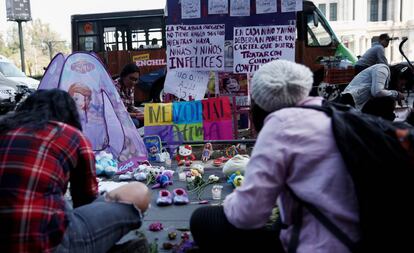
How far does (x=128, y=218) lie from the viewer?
2.11 meters

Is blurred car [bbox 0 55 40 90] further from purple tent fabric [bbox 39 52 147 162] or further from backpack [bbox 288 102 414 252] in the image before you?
backpack [bbox 288 102 414 252]

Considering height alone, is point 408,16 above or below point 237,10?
above

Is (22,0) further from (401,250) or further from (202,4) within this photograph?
(401,250)

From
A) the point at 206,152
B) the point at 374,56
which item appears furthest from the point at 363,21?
the point at 206,152

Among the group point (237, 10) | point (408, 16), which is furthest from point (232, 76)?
point (408, 16)

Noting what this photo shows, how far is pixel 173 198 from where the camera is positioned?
11.8 ft

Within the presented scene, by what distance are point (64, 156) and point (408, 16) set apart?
51.1 m

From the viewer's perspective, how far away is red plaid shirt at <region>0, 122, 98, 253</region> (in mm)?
1677

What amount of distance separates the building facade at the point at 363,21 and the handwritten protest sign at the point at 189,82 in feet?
139

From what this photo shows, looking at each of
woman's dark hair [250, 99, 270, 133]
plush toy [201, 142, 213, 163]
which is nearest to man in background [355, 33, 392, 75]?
plush toy [201, 142, 213, 163]

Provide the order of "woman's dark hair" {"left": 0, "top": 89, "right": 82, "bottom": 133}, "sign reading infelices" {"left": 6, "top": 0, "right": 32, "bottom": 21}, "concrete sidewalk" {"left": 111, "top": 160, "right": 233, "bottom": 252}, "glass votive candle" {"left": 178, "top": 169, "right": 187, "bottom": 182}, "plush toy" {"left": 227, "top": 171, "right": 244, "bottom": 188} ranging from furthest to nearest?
"sign reading infelices" {"left": 6, "top": 0, "right": 32, "bottom": 21}, "glass votive candle" {"left": 178, "top": 169, "right": 187, "bottom": 182}, "plush toy" {"left": 227, "top": 171, "right": 244, "bottom": 188}, "concrete sidewalk" {"left": 111, "top": 160, "right": 233, "bottom": 252}, "woman's dark hair" {"left": 0, "top": 89, "right": 82, "bottom": 133}

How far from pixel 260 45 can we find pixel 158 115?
167 cm

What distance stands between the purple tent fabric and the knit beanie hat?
3.27 metres

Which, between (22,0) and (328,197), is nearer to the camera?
(328,197)
